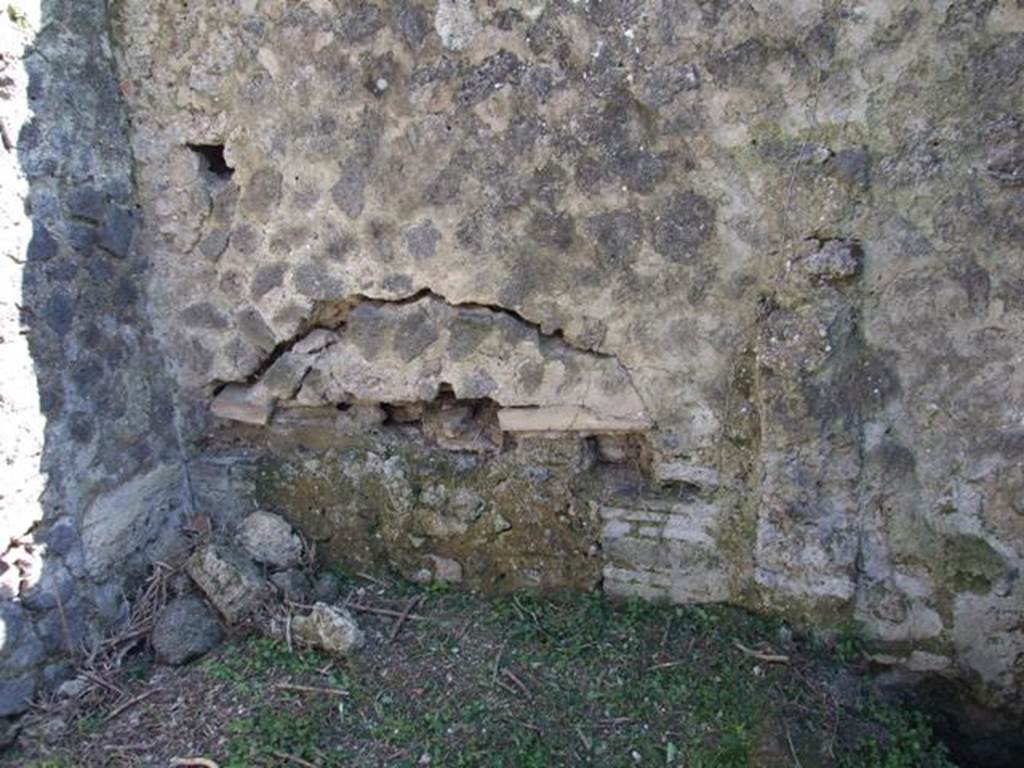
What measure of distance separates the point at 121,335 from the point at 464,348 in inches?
48.3

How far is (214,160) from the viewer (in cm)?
314

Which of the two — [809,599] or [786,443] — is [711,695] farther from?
[786,443]

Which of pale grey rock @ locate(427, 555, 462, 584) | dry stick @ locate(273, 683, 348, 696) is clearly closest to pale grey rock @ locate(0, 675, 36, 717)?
dry stick @ locate(273, 683, 348, 696)

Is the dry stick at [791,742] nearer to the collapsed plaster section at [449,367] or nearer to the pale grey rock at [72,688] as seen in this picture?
the collapsed plaster section at [449,367]

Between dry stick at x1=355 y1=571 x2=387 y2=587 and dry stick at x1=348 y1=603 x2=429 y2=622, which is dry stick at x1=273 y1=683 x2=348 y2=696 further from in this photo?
dry stick at x1=355 y1=571 x2=387 y2=587

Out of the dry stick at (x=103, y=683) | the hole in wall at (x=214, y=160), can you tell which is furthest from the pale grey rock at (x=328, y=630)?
the hole in wall at (x=214, y=160)

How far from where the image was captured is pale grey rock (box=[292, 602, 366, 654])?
2850 millimetres

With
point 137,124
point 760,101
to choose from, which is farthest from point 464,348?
point 137,124

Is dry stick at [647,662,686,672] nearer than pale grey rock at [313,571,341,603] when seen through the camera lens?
Yes

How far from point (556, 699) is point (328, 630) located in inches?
31.0

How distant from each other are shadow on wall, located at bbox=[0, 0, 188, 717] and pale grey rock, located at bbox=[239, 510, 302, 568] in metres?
0.34

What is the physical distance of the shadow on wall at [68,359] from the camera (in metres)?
2.64

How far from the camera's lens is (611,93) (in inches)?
103

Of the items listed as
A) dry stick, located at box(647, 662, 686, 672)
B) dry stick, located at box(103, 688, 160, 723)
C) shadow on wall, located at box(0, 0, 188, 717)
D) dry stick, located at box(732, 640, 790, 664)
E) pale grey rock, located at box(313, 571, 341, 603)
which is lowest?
dry stick, located at box(103, 688, 160, 723)
